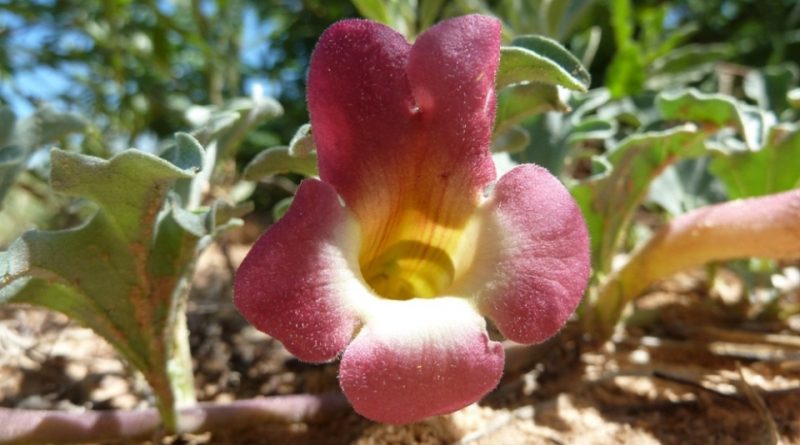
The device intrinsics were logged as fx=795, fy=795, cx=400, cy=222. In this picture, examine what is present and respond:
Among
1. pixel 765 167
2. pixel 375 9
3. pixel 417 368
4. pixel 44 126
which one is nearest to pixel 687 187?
pixel 765 167

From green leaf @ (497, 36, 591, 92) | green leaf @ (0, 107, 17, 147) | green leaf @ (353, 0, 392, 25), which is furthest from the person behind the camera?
green leaf @ (353, 0, 392, 25)

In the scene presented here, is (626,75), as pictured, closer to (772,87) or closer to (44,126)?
(772,87)

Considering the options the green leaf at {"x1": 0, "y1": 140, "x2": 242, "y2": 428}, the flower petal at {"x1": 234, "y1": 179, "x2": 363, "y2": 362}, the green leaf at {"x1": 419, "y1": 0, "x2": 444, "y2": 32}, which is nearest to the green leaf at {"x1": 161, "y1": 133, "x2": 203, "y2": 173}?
the green leaf at {"x1": 0, "y1": 140, "x2": 242, "y2": 428}

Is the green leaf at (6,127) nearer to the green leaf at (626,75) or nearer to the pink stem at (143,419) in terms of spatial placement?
the pink stem at (143,419)

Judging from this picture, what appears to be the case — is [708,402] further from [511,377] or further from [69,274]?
[69,274]

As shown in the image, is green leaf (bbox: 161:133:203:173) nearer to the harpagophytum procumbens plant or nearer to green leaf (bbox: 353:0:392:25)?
the harpagophytum procumbens plant

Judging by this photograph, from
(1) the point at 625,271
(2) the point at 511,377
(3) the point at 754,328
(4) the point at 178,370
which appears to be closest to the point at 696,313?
(3) the point at 754,328
